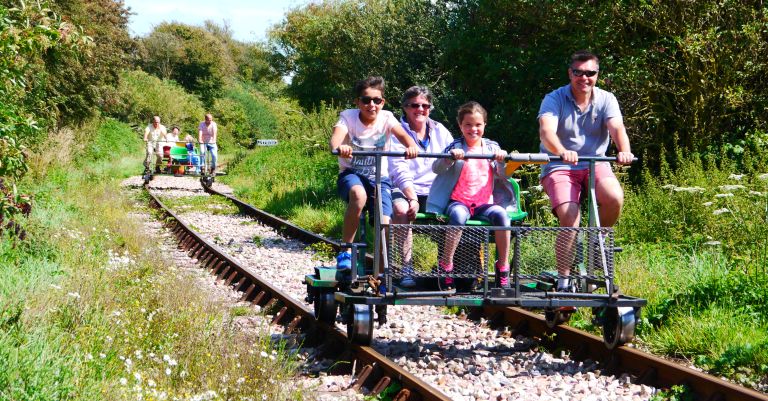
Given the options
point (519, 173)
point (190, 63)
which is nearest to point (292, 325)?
point (519, 173)

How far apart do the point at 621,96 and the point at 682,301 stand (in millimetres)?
6883

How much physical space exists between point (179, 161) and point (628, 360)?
70.3 ft

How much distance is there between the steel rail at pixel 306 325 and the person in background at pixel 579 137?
1784 mm

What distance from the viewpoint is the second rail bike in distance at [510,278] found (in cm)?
560

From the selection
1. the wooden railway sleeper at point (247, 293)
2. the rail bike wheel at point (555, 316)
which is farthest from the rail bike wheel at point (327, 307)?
the wooden railway sleeper at point (247, 293)

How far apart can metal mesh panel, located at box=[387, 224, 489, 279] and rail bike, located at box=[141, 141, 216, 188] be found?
19.1m

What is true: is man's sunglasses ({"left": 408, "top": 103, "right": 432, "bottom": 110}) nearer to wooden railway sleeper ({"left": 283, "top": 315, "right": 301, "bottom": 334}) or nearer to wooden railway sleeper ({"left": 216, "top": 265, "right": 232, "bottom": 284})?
wooden railway sleeper ({"left": 283, "top": 315, "right": 301, "bottom": 334})

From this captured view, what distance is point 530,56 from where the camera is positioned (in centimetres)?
1466

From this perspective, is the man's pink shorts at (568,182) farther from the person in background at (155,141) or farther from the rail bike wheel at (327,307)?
the person in background at (155,141)

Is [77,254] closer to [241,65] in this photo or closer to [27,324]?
[27,324]

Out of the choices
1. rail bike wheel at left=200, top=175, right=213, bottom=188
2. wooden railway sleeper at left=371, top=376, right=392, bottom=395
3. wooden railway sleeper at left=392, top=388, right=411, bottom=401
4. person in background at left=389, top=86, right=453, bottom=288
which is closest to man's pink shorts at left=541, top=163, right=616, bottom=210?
person in background at left=389, top=86, right=453, bottom=288

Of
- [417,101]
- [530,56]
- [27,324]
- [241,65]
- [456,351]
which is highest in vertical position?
[241,65]

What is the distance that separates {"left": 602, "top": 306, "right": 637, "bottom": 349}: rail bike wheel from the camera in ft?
18.3

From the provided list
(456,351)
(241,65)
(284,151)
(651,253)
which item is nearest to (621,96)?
(651,253)
